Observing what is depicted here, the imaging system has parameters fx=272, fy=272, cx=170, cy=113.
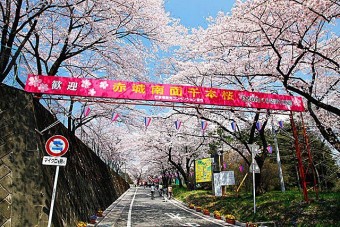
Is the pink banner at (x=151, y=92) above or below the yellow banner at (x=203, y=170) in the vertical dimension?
above

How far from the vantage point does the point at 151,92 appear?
11.3m

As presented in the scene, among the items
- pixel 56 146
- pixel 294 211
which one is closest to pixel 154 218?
pixel 294 211

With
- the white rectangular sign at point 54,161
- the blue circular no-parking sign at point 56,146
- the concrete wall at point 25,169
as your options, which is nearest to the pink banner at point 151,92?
the concrete wall at point 25,169

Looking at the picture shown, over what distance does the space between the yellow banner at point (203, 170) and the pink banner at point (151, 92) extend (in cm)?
1570

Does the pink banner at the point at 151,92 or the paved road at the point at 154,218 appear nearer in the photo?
the pink banner at the point at 151,92

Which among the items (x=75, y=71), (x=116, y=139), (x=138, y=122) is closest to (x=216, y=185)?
(x=138, y=122)

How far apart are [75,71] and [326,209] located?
1497 cm

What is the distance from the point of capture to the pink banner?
408 inches

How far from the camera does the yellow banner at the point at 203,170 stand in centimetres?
2764

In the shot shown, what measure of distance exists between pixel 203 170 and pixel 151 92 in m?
19.1

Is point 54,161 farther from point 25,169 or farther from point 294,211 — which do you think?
point 294,211

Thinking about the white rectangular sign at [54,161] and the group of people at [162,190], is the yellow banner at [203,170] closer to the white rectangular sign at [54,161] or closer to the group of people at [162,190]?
the group of people at [162,190]

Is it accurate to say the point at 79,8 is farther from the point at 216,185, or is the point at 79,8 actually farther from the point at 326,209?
the point at 216,185

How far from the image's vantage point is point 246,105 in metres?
12.2
